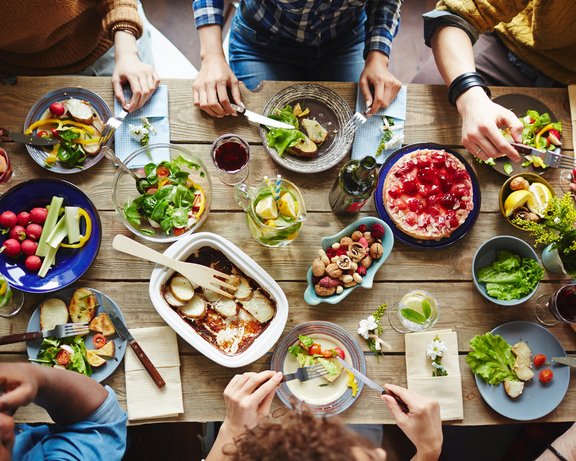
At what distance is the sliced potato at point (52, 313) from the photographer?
5.14 ft

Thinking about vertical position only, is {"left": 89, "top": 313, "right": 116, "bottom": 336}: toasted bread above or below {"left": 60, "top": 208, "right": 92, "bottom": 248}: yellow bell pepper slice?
below

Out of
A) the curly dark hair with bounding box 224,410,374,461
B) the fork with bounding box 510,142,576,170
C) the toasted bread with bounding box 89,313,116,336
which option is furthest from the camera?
the fork with bounding box 510,142,576,170

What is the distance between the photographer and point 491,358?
1625mm

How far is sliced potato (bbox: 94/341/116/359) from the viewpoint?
61.5 inches

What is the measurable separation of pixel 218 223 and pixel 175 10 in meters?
1.92

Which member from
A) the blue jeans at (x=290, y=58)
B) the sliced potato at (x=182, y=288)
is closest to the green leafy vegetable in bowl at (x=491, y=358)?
the sliced potato at (x=182, y=288)

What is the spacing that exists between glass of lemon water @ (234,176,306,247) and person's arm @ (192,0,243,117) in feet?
1.15

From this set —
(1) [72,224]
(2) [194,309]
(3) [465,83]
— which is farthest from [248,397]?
(3) [465,83]

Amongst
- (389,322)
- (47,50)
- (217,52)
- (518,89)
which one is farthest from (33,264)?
(518,89)

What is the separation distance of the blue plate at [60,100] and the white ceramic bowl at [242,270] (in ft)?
1.42

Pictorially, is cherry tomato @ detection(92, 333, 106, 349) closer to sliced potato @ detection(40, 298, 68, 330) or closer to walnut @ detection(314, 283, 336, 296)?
sliced potato @ detection(40, 298, 68, 330)

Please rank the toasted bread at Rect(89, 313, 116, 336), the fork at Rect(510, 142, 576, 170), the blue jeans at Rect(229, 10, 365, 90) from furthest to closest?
the blue jeans at Rect(229, 10, 365, 90) → the fork at Rect(510, 142, 576, 170) → the toasted bread at Rect(89, 313, 116, 336)

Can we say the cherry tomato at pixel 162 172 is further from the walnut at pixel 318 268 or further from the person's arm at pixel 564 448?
the person's arm at pixel 564 448

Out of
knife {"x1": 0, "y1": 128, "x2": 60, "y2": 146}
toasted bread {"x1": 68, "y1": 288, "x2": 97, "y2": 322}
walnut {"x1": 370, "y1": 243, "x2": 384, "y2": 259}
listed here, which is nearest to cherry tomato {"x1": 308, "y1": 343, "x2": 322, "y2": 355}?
walnut {"x1": 370, "y1": 243, "x2": 384, "y2": 259}
